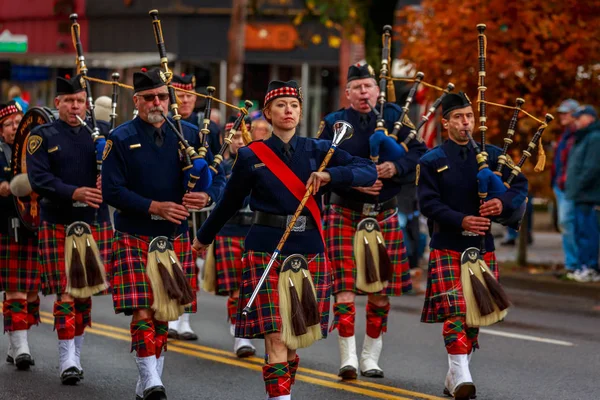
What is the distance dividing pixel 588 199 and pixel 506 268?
1763mm

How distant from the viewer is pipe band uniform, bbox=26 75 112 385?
29.3ft

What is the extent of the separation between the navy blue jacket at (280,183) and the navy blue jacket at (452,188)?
94 centimetres

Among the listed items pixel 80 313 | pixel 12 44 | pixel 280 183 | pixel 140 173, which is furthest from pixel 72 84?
pixel 12 44

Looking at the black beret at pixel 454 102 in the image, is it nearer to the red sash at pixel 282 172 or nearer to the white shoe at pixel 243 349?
the red sash at pixel 282 172

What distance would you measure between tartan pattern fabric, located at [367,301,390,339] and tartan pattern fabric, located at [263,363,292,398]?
2.20 metres

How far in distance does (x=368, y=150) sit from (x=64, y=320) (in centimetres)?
246

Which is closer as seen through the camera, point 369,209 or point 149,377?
point 149,377

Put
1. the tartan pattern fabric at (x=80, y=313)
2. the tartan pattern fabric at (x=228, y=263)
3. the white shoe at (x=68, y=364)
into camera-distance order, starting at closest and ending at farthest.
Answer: the white shoe at (x=68, y=364) → the tartan pattern fabric at (x=80, y=313) → the tartan pattern fabric at (x=228, y=263)

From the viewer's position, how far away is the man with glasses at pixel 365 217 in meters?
9.23

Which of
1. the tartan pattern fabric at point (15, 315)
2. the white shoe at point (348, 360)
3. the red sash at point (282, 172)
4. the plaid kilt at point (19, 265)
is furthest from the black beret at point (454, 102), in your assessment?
the tartan pattern fabric at point (15, 315)

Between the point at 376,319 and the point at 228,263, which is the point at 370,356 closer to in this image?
the point at 376,319

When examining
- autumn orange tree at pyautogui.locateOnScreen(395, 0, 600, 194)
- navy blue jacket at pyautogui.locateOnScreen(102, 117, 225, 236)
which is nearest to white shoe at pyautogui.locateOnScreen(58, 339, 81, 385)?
navy blue jacket at pyautogui.locateOnScreen(102, 117, 225, 236)

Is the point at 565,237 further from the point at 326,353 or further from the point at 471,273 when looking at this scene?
the point at 471,273

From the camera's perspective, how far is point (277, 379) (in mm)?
7070
